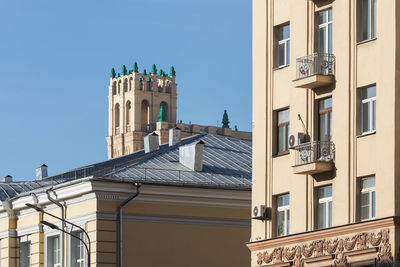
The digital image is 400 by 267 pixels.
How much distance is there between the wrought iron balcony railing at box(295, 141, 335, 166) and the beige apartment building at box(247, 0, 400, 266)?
0.03 meters

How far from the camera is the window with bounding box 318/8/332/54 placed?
3791 centimetres

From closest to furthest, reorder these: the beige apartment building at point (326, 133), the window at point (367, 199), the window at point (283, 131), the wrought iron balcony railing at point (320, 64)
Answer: the beige apartment building at point (326, 133), the window at point (367, 199), the wrought iron balcony railing at point (320, 64), the window at point (283, 131)

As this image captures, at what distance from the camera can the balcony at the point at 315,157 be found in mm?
37000

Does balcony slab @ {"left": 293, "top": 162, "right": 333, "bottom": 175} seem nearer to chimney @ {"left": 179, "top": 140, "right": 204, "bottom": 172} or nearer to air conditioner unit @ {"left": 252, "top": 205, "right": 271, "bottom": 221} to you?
air conditioner unit @ {"left": 252, "top": 205, "right": 271, "bottom": 221}

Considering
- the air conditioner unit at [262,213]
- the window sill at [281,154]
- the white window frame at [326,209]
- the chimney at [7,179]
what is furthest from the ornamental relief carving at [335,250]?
the chimney at [7,179]

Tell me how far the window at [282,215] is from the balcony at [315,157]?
1.89 metres

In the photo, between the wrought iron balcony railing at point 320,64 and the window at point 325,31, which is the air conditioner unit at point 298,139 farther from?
the window at point 325,31

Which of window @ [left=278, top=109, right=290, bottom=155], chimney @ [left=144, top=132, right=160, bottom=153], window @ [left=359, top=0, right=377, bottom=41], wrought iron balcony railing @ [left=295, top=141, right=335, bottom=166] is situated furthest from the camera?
chimney @ [left=144, top=132, right=160, bottom=153]

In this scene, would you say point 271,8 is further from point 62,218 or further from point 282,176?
point 62,218

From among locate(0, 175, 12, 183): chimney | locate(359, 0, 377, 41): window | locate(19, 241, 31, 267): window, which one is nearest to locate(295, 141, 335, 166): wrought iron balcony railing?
locate(359, 0, 377, 41): window

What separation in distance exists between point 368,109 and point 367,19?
2519 millimetres

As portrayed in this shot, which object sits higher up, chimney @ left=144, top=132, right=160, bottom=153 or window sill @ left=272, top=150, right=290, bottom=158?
chimney @ left=144, top=132, right=160, bottom=153

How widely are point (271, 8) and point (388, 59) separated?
6.62 meters

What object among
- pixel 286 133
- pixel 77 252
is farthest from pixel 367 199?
pixel 77 252
